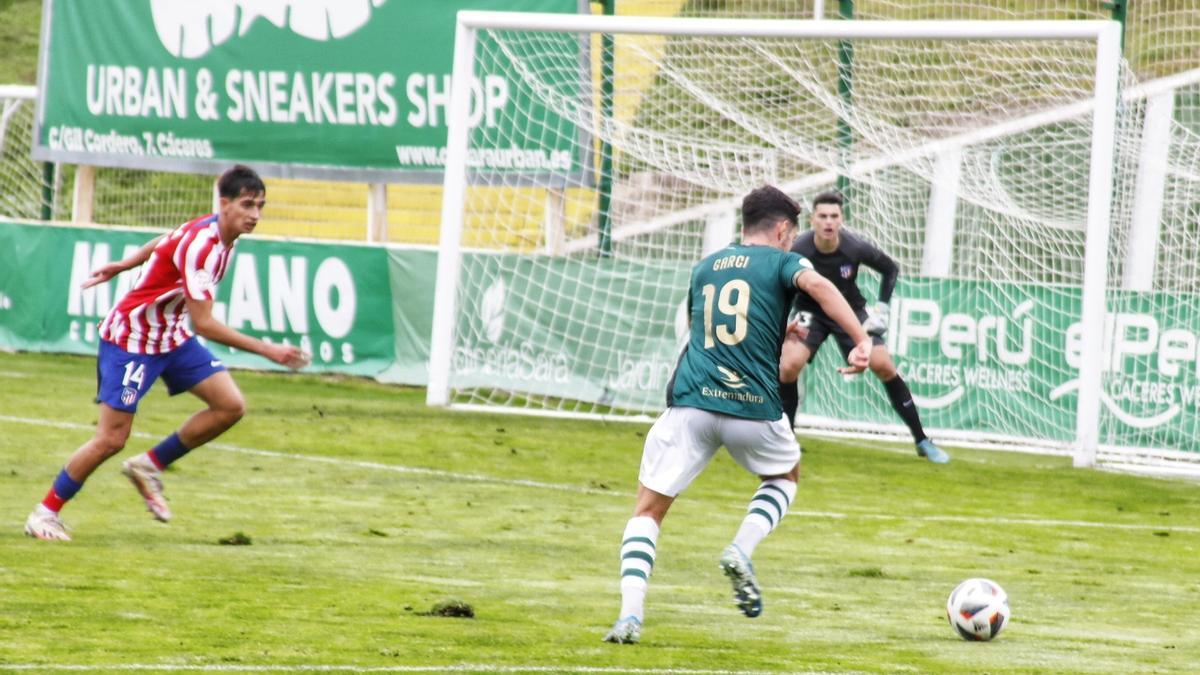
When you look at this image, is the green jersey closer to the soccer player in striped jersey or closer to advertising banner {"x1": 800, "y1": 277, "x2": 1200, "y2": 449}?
the soccer player in striped jersey

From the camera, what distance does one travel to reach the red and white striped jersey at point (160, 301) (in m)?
9.25

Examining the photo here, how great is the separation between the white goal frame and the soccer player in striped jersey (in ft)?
21.4

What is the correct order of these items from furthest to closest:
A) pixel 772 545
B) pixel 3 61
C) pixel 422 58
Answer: pixel 3 61 → pixel 422 58 → pixel 772 545

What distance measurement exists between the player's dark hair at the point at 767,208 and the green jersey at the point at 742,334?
107mm

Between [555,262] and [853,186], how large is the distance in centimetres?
296

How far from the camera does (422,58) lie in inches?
773

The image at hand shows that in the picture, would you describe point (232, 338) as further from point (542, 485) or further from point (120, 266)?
point (542, 485)

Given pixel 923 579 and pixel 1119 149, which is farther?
pixel 1119 149

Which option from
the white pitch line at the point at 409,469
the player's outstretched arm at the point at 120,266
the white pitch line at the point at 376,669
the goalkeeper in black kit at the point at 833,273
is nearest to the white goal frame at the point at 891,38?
the goalkeeper in black kit at the point at 833,273

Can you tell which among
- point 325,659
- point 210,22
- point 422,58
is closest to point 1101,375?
point 422,58

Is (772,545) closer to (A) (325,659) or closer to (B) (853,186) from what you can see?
(A) (325,659)

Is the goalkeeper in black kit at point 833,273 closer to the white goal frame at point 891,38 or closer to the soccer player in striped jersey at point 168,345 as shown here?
the white goal frame at point 891,38

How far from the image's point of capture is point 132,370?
9.44 meters

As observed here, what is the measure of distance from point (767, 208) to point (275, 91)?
14.0m
